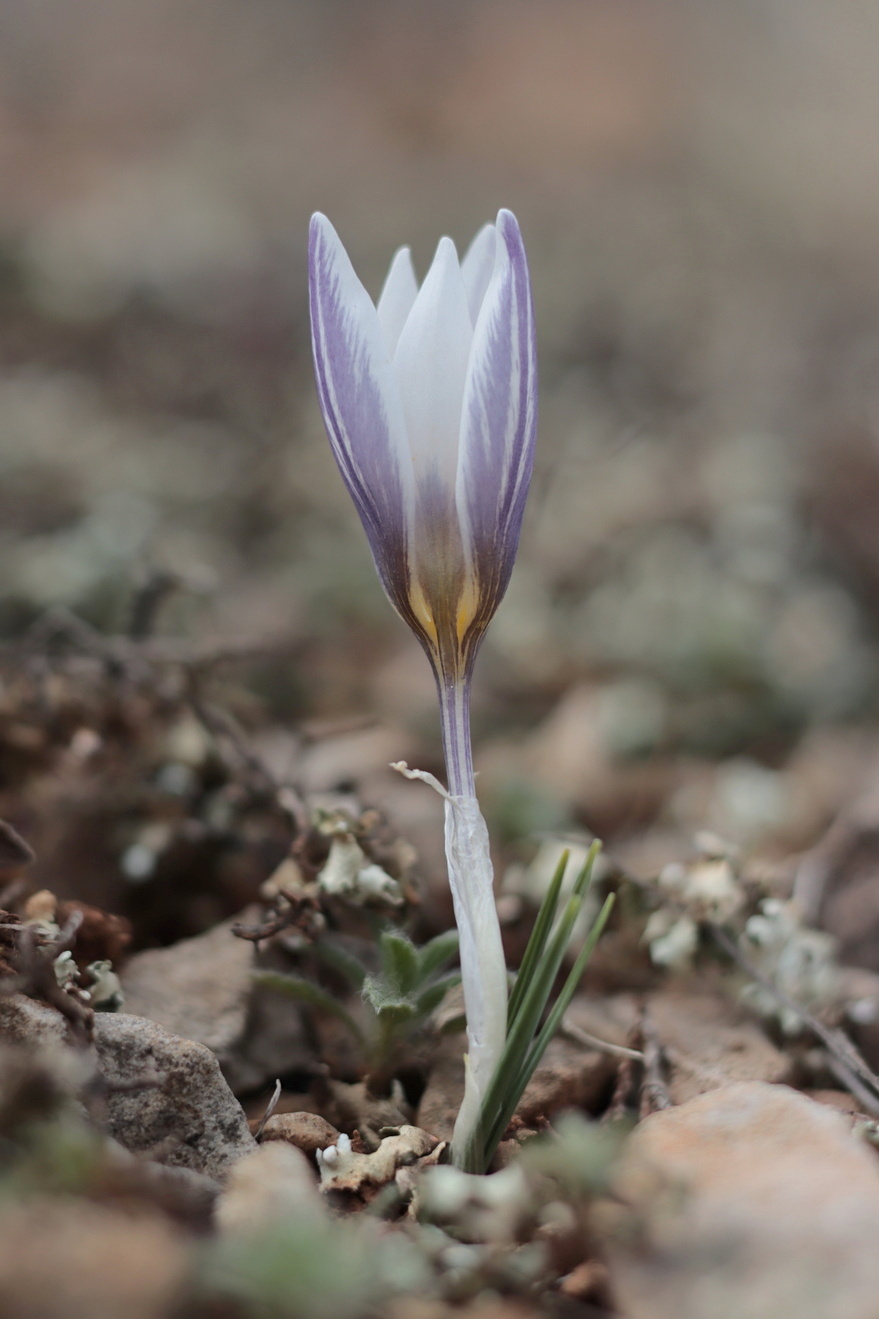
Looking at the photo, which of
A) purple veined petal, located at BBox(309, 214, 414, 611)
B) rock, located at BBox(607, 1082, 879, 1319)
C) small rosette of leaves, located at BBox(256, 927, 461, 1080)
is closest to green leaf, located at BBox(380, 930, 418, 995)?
small rosette of leaves, located at BBox(256, 927, 461, 1080)

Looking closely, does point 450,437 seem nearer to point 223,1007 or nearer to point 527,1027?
point 527,1027

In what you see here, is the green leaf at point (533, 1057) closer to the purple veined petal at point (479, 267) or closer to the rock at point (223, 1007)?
the rock at point (223, 1007)

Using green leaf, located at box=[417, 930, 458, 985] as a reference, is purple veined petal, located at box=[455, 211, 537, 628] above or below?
above

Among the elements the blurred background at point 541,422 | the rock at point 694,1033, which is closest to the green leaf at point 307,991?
the rock at point 694,1033

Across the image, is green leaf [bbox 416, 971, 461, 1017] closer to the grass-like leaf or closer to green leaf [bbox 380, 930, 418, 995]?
green leaf [bbox 380, 930, 418, 995]

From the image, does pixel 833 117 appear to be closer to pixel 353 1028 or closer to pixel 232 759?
pixel 232 759

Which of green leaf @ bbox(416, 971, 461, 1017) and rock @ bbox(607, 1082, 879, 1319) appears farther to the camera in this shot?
green leaf @ bbox(416, 971, 461, 1017)
